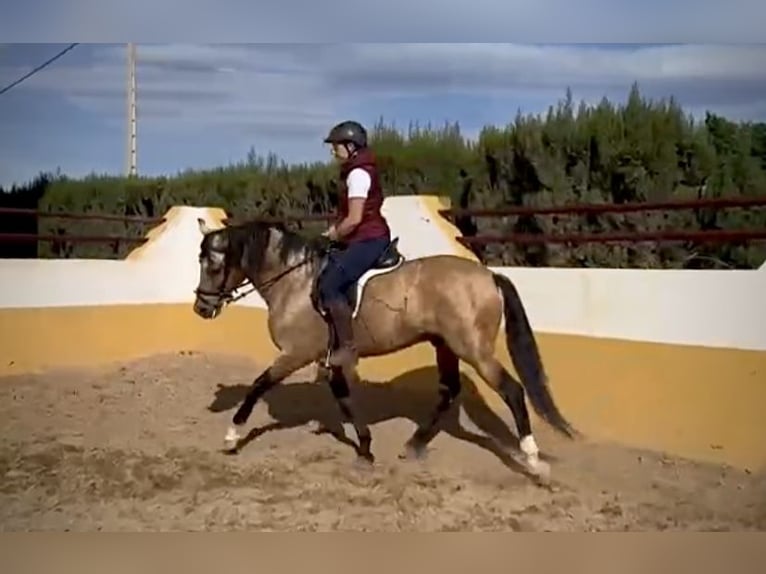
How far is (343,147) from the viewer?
10.7ft

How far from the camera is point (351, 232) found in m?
3.19

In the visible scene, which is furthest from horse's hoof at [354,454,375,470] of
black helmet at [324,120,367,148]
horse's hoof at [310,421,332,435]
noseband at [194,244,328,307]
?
black helmet at [324,120,367,148]

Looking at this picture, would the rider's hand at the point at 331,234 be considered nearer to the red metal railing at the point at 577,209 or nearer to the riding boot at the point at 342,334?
the riding boot at the point at 342,334

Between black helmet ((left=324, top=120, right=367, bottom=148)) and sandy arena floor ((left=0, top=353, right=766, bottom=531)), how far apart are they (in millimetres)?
675

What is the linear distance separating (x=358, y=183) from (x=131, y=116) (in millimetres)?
696

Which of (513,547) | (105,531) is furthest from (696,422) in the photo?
(105,531)

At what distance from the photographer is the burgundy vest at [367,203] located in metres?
3.20

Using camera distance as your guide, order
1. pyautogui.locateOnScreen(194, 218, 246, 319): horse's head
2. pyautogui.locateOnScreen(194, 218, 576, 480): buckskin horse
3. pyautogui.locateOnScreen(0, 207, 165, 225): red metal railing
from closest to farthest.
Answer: pyautogui.locateOnScreen(194, 218, 576, 480): buckskin horse
pyautogui.locateOnScreen(194, 218, 246, 319): horse's head
pyautogui.locateOnScreen(0, 207, 165, 225): red metal railing

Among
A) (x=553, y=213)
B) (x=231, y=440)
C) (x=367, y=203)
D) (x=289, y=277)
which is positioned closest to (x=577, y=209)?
(x=553, y=213)

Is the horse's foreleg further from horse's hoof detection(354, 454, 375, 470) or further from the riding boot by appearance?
horse's hoof detection(354, 454, 375, 470)

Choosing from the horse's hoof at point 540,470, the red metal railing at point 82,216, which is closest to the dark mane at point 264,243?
the red metal railing at point 82,216

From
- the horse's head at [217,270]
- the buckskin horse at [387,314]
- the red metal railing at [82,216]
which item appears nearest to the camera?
the buckskin horse at [387,314]

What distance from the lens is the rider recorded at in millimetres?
3184

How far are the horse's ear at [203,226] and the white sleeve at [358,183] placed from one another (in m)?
0.43
